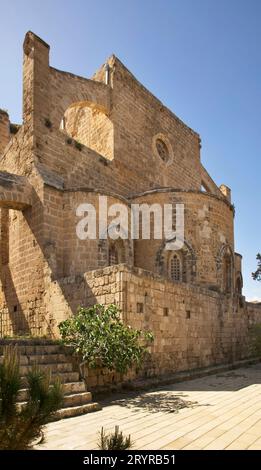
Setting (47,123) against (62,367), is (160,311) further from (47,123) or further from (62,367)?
(47,123)

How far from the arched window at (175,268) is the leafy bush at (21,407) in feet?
42.3

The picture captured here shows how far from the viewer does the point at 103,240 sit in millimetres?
12648

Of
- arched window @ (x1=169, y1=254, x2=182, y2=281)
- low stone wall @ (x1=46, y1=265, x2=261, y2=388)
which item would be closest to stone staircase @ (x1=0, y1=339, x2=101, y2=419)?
low stone wall @ (x1=46, y1=265, x2=261, y2=388)

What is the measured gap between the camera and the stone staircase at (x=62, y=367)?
229 inches

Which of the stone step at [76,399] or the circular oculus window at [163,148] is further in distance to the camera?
the circular oculus window at [163,148]

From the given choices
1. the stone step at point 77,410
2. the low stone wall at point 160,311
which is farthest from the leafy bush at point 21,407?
the low stone wall at point 160,311

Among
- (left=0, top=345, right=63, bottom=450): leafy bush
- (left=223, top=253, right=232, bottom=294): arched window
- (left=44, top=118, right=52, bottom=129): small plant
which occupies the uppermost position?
(left=44, top=118, right=52, bottom=129): small plant

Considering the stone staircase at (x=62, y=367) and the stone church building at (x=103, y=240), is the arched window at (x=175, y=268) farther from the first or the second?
the stone staircase at (x=62, y=367)

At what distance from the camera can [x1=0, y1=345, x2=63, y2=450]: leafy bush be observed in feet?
8.09

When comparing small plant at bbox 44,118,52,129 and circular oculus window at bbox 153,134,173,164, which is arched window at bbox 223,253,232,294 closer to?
→ circular oculus window at bbox 153,134,173,164

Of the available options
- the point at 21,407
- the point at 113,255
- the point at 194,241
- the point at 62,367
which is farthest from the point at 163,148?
the point at 21,407

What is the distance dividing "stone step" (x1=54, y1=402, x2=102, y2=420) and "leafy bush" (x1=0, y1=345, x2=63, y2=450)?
291 centimetres

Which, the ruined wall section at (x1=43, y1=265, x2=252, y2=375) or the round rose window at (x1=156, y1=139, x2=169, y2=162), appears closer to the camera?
the ruined wall section at (x1=43, y1=265, x2=252, y2=375)
